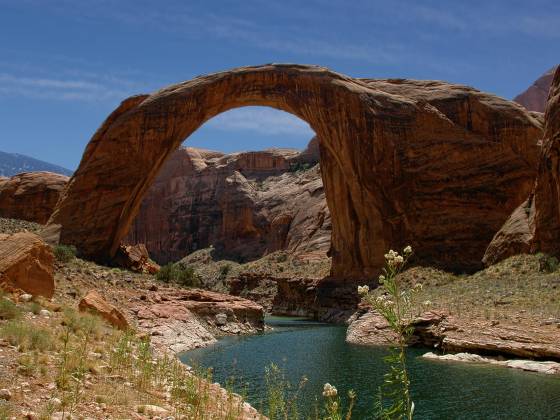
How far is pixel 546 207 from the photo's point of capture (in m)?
25.1

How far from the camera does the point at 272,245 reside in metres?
64.8

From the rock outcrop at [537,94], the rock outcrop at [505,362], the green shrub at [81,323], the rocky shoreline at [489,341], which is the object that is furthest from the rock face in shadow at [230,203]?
the green shrub at [81,323]

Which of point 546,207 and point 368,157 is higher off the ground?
point 368,157

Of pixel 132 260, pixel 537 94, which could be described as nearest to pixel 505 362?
pixel 132 260

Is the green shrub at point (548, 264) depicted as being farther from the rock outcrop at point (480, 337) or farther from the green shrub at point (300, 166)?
the green shrub at point (300, 166)

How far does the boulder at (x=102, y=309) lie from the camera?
13.3 metres

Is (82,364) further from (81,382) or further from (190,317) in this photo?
(190,317)

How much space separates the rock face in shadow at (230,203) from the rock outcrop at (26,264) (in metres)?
46.6

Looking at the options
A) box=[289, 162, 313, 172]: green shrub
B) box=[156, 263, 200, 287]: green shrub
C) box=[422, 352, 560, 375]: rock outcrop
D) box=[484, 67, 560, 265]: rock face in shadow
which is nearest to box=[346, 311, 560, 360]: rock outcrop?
box=[422, 352, 560, 375]: rock outcrop

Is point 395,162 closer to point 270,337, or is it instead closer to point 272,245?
point 270,337

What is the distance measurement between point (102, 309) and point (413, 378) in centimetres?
751

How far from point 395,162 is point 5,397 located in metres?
30.8

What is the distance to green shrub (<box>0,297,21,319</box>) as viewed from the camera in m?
9.48

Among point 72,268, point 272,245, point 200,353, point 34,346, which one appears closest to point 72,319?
point 34,346
